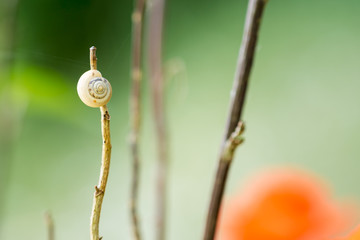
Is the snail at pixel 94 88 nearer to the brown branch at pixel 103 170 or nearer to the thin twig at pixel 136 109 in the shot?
the brown branch at pixel 103 170

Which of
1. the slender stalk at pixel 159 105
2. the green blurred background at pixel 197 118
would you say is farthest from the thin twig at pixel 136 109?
the green blurred background at pixel 197 118

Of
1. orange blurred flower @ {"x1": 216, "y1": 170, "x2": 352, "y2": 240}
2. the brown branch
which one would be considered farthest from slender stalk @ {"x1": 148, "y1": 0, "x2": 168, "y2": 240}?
the brown branch

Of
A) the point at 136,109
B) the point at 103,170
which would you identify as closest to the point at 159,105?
the point at 136,109

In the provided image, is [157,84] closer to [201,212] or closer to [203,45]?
[201,212]

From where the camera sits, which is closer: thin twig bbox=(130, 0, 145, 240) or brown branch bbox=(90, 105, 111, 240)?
brown branch bbox=(90, 105, 111, 240)

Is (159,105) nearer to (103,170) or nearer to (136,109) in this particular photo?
(136,109)

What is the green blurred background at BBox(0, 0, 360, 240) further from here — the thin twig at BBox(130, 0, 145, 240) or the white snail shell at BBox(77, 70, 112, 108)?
the white snail shell at BBox(77, 70, 112, 108)
